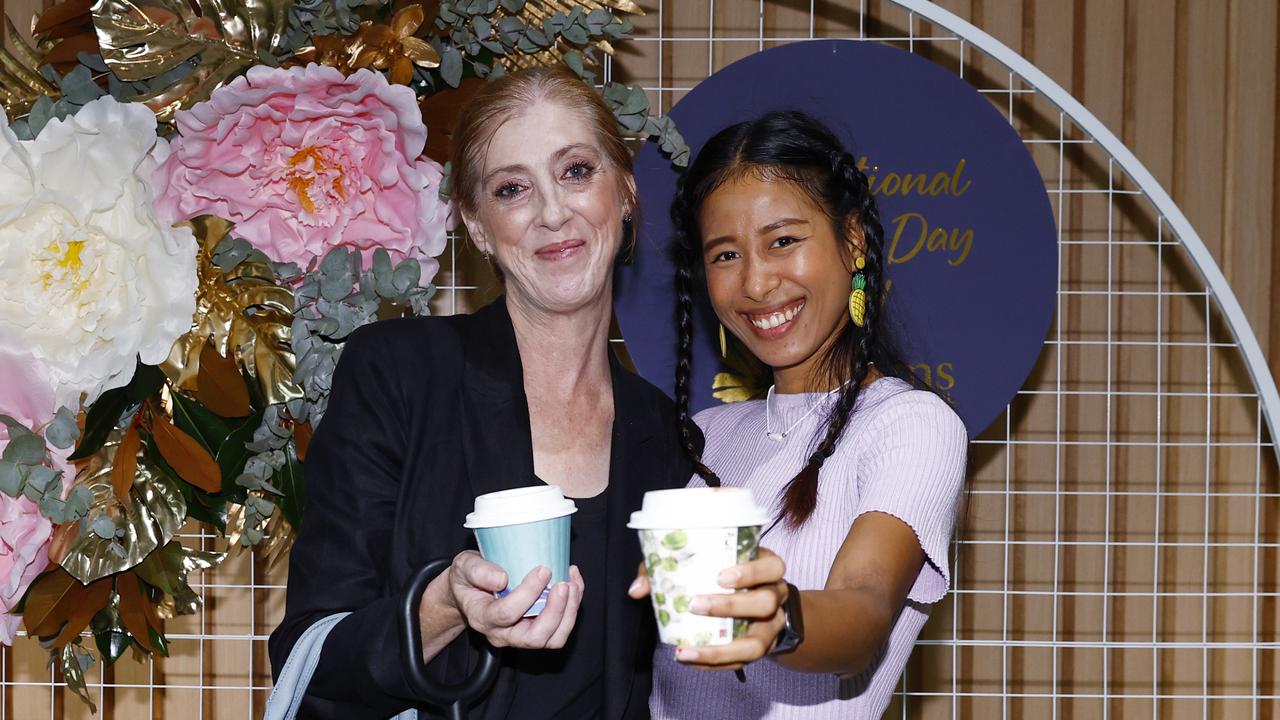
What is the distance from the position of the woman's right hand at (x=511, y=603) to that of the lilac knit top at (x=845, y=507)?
354 millimetres

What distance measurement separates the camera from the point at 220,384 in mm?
1251

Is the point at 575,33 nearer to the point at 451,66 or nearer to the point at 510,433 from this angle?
the point at 451,66

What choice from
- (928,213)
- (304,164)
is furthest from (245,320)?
(928,213)

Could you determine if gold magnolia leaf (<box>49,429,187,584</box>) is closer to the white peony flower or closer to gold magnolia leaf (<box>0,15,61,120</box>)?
the white peony flower

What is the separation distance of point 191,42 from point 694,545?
93 cm

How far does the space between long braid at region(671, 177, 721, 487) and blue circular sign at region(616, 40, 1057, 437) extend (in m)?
0.10

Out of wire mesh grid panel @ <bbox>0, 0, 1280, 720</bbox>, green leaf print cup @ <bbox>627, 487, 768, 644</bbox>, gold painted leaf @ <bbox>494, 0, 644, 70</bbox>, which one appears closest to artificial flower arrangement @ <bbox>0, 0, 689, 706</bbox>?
gold painted leaf @ <bbox>494, 0, 644, 70</bbox>

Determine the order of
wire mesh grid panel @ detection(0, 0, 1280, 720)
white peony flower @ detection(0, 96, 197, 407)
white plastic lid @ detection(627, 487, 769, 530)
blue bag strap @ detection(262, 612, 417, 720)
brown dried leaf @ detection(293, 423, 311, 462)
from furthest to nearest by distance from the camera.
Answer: wire mesh grid panel @ detection(0, 0, 1280, 720)
brown dried leaf @ detection(293, 423, 311, 462)
white peony flower @ detection(0, 96, 197, 407)
blue bag strap @ detection(262, 612, 417, 720)
white plastic lid @ detection(627, 487, 769, 530)

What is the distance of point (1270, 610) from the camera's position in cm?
226

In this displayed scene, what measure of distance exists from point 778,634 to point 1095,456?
159 centimetres

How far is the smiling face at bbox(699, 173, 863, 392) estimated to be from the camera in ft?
4.17

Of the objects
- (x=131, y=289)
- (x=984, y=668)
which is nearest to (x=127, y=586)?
(x=131, y=289)

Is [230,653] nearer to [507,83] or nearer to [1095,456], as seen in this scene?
[507,83]

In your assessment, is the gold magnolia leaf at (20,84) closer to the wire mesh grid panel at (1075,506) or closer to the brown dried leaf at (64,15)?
the brown dried leaf at (64,15)
